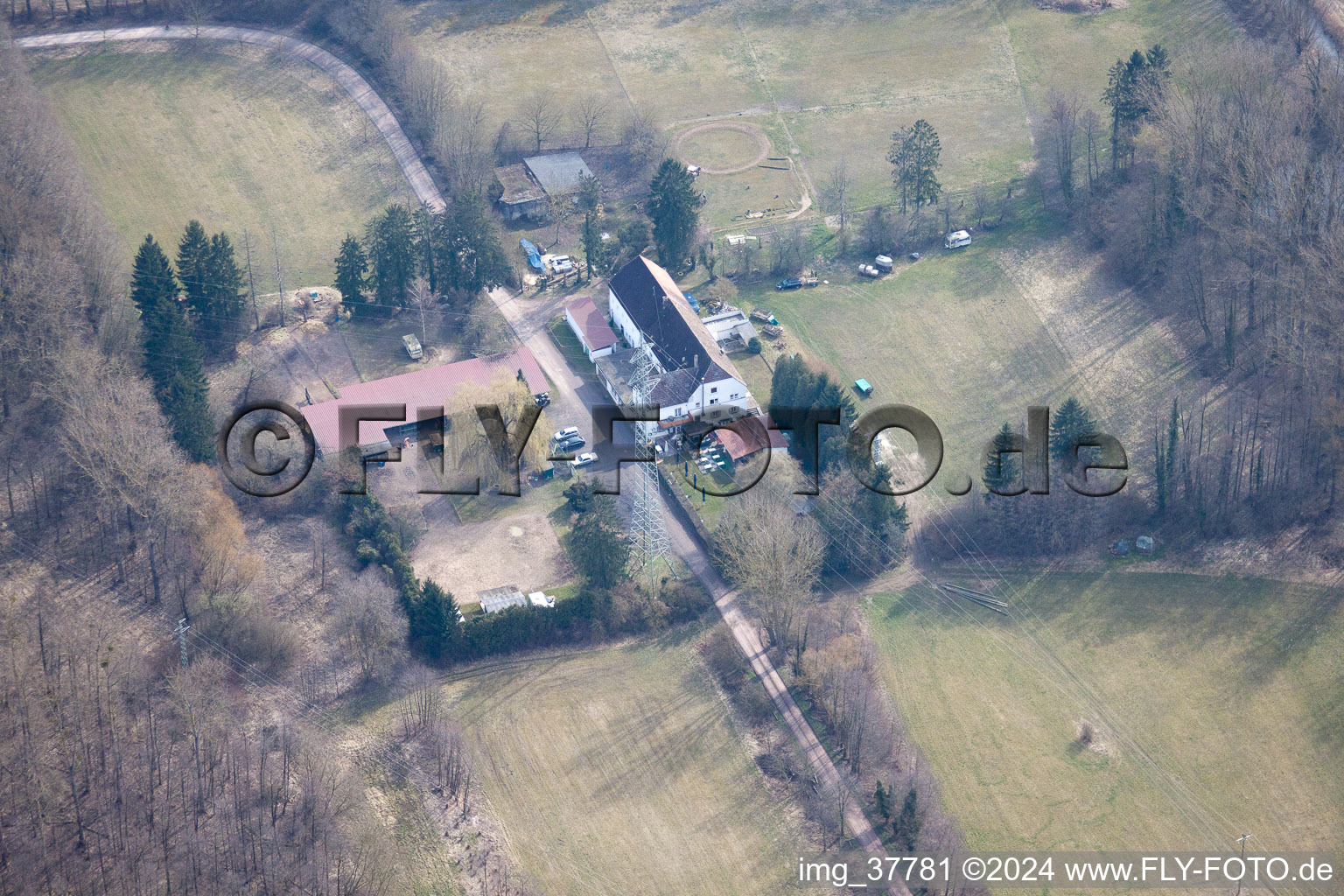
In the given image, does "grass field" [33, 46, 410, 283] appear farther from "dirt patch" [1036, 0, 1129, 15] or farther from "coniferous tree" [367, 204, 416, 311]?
"dirt patch" [1036, 0, 1129, 15]

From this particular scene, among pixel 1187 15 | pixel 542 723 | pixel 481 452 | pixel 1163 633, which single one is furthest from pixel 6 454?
pixel 1187 15

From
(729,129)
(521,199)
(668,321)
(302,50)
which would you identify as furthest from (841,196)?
(302,50)

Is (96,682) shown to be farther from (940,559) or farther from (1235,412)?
(1235,412)

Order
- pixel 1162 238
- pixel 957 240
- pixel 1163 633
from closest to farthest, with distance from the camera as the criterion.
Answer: pixel 1163 633, pixel 1162 238, pixel 957 240

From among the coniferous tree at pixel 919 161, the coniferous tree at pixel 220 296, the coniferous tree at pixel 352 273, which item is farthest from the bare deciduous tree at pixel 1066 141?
the coniferous tree at pixel 220 296

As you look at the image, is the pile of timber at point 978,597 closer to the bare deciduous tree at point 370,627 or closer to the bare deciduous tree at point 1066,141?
the bare deciduous tree at point 370,627

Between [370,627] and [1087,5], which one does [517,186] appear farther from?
[1087,5]
